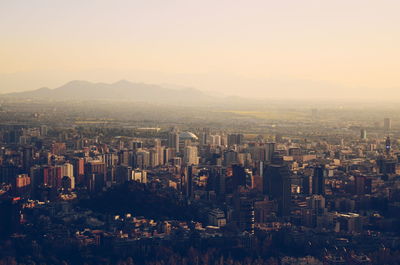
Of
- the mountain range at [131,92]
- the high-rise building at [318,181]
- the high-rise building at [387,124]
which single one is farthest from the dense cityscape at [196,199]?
the mountain range at [131,92]

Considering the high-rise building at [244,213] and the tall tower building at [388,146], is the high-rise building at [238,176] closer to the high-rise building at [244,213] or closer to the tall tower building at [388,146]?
the high-rise building at [244,213]

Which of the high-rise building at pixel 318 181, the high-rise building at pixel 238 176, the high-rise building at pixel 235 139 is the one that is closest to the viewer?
the high-rise building at pixel 318 181

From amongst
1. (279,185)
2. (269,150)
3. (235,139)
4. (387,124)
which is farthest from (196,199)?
(387,124)

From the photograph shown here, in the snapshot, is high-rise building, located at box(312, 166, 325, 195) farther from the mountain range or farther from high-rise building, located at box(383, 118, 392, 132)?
the mountain range

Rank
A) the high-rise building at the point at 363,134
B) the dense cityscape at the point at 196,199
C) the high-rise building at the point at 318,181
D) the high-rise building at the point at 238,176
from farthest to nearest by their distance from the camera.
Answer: the high-rise building at the point at 363,134, the high-rise building at the point at 238,176, the high-rise building at the point at 318,181, the dense cityscape at the point at 196,199

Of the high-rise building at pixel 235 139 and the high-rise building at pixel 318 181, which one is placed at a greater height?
the high-rise building at pixel 235 139

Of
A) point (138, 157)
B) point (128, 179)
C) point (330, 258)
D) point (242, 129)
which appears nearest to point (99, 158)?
point (138, 157)

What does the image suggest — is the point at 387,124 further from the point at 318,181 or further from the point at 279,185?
the point at 279,185
